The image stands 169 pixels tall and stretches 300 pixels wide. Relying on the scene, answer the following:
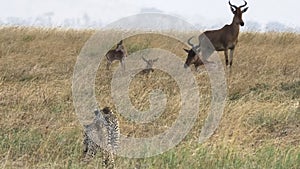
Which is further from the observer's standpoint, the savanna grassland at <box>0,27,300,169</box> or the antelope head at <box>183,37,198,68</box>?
the antelope head at <box>183,37,198,68</box>

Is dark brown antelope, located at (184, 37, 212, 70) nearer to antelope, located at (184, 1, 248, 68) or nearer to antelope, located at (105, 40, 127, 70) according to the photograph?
antelope, located at (184, 1, 248, 68)

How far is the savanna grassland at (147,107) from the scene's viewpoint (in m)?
5.42

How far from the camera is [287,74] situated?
1084cm

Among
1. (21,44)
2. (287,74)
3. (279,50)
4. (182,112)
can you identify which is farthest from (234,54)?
(182,112)

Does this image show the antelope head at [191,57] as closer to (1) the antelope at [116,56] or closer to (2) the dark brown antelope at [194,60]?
(2) the dark brown antelope at [194,60]

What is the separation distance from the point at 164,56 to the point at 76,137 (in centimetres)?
611

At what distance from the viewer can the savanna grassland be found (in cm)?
542

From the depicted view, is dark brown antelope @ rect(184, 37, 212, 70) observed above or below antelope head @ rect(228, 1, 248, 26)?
below

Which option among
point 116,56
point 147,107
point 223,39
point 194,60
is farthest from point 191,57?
point 147,107

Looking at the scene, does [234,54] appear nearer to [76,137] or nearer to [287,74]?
[287,74]

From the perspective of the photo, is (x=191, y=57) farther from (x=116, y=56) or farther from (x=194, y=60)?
(x=116, y=56)

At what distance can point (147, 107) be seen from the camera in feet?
25.6

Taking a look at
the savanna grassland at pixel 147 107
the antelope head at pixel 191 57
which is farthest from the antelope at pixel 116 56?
the antelope head at pixel 191 57

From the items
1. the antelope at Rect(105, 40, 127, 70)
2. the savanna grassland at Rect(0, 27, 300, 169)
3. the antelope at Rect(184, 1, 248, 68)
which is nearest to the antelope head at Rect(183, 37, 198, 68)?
the antelope at Rect(184, 1, 248, 68)
